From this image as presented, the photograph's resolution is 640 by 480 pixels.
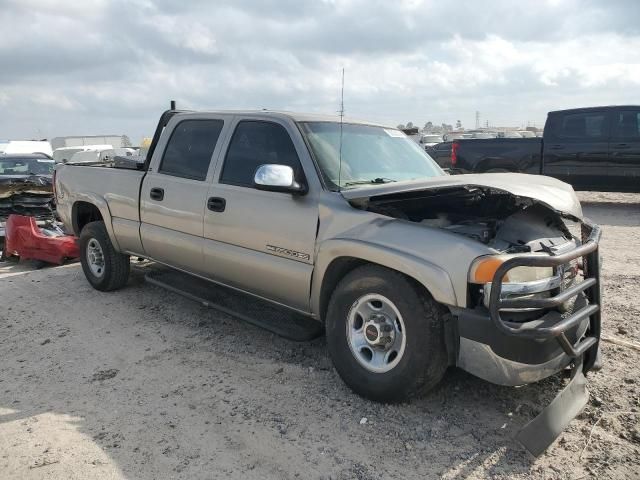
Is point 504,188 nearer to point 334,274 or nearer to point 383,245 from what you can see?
point 383,245

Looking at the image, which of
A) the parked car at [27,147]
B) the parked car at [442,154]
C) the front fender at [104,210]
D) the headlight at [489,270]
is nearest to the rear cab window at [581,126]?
the parked car at [442,154]

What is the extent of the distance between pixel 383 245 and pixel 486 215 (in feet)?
3.34

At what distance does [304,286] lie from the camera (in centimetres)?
374

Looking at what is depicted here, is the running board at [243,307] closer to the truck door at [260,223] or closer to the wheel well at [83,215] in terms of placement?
the truck door at [260,223]

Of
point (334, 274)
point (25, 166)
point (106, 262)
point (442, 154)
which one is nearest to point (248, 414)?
point (334, 274)

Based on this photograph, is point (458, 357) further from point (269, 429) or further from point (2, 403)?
point (2, 403)

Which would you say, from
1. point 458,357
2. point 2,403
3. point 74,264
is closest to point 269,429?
point 458,357

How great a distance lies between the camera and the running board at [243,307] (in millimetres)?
3871

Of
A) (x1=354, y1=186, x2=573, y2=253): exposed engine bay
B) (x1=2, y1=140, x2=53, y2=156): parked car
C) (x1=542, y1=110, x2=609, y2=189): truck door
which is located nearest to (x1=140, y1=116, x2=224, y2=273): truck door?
(x1=354, y1=186, x2=573, y2=253): exposed engine bay

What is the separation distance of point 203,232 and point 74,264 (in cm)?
397

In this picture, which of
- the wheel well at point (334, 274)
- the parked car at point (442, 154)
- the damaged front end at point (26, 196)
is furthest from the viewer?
the parked car at point (442, 154)

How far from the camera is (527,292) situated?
2951 mm

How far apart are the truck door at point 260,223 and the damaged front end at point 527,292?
0.50 m

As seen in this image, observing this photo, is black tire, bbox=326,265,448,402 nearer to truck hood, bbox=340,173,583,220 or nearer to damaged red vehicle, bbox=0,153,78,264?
truck hood, bbox=340,173,583,220
